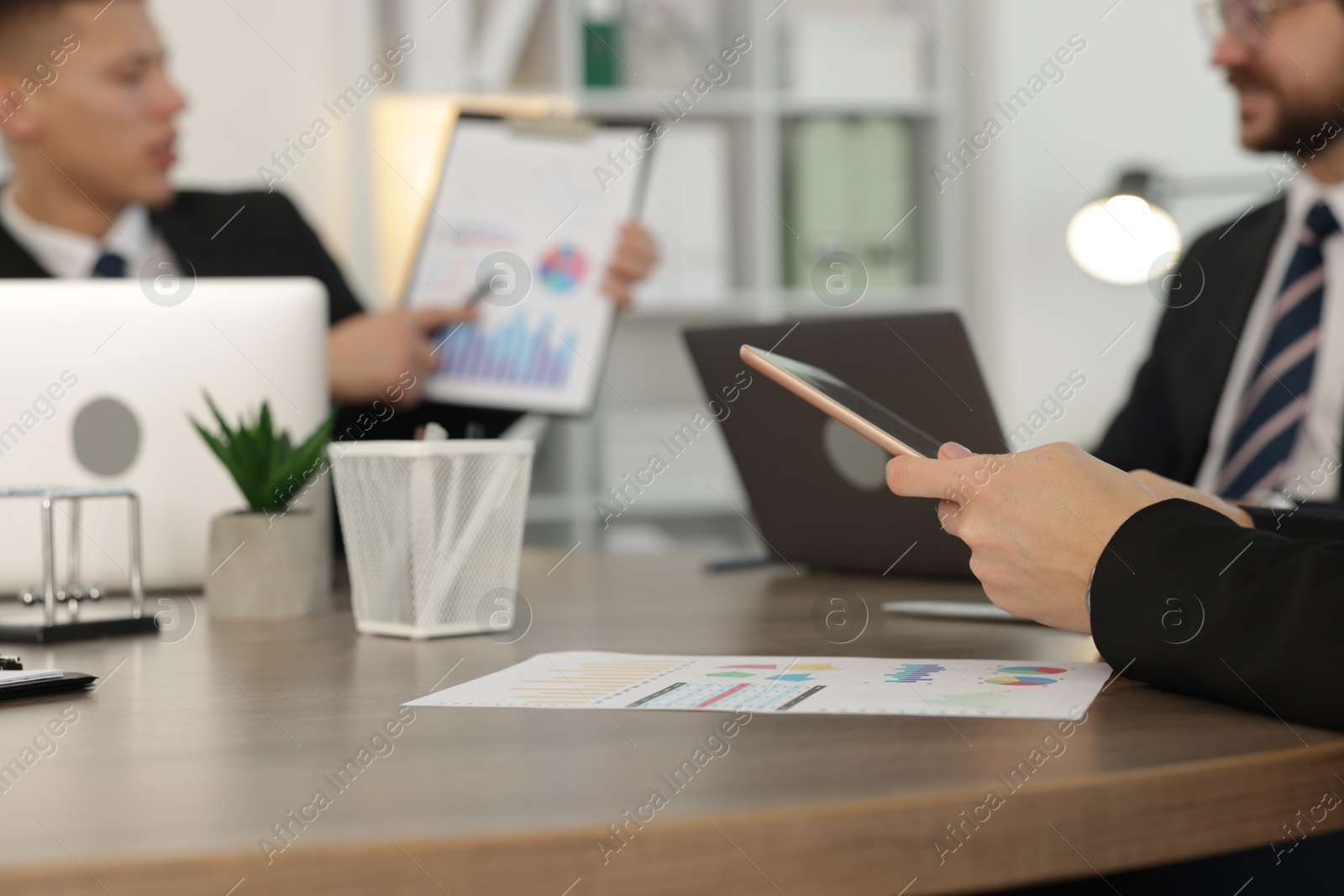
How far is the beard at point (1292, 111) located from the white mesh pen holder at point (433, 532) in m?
1.56

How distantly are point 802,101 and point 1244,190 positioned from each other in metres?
1.15

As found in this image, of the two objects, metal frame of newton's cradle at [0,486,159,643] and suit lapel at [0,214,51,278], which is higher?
suit lapel at [0,214,51,278]

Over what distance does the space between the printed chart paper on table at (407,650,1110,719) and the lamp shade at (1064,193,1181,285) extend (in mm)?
2409

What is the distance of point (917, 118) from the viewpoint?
11.5ft

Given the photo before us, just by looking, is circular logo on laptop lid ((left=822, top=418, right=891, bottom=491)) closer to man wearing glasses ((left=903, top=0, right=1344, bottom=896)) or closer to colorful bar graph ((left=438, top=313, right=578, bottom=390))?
man wearing glasses ((left=903, top=0, right=1344, bottom=896))

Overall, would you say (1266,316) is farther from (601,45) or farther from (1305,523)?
(601,45)

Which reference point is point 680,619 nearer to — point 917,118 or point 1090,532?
point 1090,532

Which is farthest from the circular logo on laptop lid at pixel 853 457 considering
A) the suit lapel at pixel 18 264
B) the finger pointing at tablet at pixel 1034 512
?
the suit lapel at pixel 18 264

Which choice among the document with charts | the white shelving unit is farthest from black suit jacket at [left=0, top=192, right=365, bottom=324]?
the white shelving unit

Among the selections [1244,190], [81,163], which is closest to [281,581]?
[81,163]

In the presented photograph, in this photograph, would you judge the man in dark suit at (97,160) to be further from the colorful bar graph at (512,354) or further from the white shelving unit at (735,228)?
the white shelving unit at (735,228)

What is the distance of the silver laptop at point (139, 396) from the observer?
124 cm

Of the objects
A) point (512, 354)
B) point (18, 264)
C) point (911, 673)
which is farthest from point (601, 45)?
point (911, 673)

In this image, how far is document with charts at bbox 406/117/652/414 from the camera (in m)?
1.99
